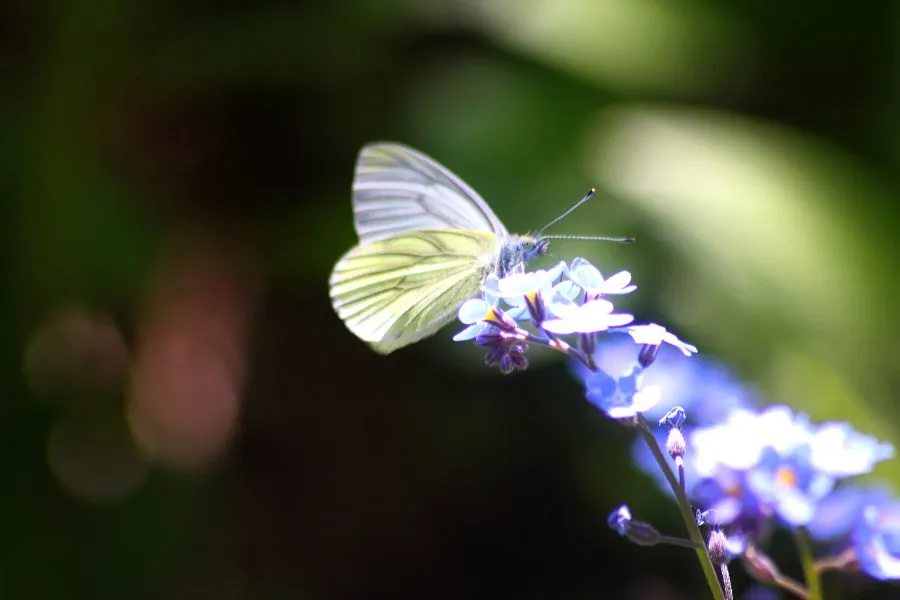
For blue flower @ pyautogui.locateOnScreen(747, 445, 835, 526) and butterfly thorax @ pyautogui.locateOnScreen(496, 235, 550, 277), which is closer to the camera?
blue flower @ pyautogui.locateOnScreen(747, 445, 835, 526)

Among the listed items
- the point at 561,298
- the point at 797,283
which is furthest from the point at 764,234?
the point at 561,298

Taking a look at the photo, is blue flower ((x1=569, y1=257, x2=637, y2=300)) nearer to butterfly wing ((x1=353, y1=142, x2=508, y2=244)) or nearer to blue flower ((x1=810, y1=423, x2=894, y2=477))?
blue flower ((x1=810, y1=423, x2=894, y2=477))

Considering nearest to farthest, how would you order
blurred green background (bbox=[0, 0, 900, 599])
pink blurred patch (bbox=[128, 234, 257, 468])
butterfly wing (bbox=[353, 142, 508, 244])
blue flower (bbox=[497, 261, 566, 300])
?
blue flower (bbox=[497, 261, 566, 300])
butterfly wing (bbox=[353, 142, 508, 244])
blurred green background (bbox=[0, 0, 900, 599])
pink blurred patch (bbox=[128, 234, 257, 468])

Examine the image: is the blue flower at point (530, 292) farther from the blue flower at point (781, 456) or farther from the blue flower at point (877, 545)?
the blue flower at point (877, 545)

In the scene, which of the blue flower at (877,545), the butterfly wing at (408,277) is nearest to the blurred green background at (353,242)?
the butterfly wing at (408,277)

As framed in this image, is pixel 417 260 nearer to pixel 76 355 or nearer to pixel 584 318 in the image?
pixel 584 318

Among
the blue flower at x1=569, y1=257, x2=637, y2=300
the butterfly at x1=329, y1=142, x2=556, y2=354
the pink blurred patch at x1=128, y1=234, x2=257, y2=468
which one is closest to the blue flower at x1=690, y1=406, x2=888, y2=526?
the blue flower at x1=569, y1=257, x2=637, y2=300

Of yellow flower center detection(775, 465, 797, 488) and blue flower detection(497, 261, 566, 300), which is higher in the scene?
blue flower detection(497, 261, 566, 300)
